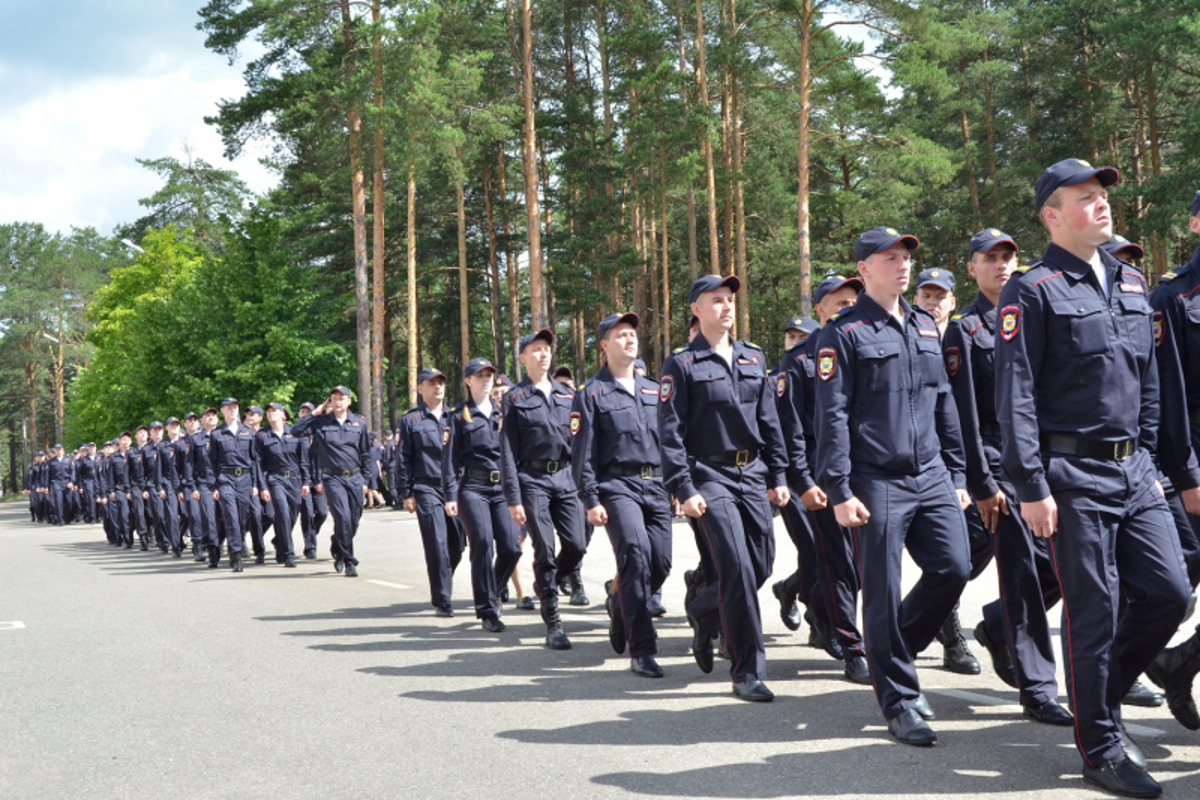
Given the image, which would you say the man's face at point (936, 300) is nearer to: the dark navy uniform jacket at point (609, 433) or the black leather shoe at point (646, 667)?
the dark navy uniform jacket at point (609, 433)

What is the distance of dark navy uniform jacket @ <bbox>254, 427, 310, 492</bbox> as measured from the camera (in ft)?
52.1

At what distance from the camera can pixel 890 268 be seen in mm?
5379

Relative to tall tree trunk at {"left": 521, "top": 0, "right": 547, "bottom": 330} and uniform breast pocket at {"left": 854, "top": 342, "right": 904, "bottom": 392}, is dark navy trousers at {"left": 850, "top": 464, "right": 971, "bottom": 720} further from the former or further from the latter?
tall tree trunk at {"left": 521, "top": 0, "right": 547, "bottom": 330}

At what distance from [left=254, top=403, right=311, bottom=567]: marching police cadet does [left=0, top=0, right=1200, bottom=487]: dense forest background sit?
1343cm

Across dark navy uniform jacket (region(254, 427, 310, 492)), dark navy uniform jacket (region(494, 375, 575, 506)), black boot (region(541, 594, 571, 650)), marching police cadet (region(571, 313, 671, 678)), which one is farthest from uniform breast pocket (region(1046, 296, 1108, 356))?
dark navy uniform jacket (region(254, 427, 310, 492))

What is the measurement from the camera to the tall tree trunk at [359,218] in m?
29.6

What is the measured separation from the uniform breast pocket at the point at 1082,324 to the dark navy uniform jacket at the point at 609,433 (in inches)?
126

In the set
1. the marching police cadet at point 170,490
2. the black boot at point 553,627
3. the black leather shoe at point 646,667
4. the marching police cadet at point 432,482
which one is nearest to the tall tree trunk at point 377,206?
the marching police cadet at point 170,490

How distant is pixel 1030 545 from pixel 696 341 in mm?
2176

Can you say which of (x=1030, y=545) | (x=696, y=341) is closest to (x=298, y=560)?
(x=696, y=341)

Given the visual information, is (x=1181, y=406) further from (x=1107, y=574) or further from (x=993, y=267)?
(x=993, y=267)

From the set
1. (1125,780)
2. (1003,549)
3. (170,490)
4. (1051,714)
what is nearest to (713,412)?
(1003,549)

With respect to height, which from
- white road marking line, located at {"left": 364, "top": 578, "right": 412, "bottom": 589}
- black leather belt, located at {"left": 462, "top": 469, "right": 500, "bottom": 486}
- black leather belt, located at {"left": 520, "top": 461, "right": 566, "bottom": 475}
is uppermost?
black leather belt, located at {"left": 520, "top": 461, "right": 566, "bottom": 475}

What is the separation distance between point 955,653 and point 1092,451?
2.64 metres
